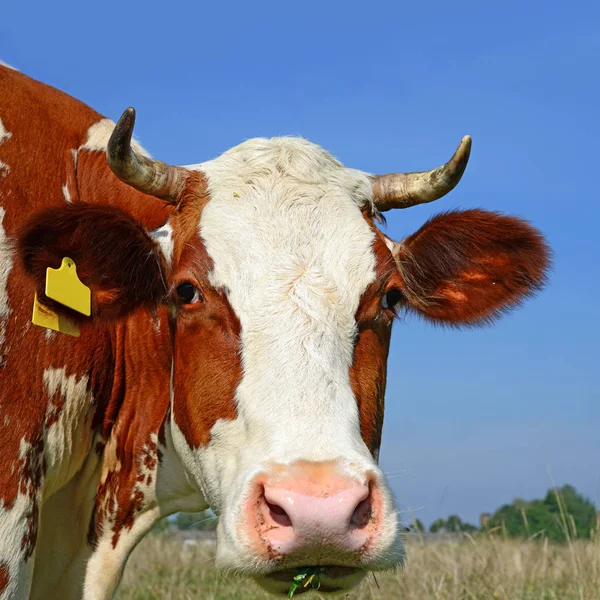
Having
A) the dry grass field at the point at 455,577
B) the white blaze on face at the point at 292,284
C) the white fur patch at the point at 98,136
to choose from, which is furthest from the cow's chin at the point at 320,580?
the white fur patch at the point at 98,136

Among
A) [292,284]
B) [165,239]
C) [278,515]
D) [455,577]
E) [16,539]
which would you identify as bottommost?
[455,577]

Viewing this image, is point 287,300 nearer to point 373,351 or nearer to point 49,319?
point 373,351

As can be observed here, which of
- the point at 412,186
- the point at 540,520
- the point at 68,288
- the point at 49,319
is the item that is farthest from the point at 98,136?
the point at 540,520

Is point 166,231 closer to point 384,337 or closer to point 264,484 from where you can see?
point 384,337

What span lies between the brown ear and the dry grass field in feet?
7.71

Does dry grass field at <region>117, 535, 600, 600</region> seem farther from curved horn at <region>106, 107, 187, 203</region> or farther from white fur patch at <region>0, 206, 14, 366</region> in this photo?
curved horn at <region>106, 107, 187, 203</region>

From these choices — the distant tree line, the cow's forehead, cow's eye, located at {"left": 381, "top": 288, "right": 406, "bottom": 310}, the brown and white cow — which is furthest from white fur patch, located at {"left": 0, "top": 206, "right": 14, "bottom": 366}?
the distant tree line

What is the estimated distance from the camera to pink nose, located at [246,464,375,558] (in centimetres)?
341

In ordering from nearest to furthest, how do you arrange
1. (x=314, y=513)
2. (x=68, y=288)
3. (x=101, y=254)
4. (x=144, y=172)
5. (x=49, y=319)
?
(x=314, y=513), (x=49, y=319), (x=68, y=288), (x=101, y=254), (x=144, y=172)

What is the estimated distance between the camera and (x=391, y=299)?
4.82m

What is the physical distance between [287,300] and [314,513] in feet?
3.75

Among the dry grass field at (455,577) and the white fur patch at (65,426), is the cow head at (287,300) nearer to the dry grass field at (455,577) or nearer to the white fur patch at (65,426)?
the white fur patch at (65,426)

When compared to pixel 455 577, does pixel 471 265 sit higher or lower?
higher

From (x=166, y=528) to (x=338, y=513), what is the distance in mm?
Answer: 10735
